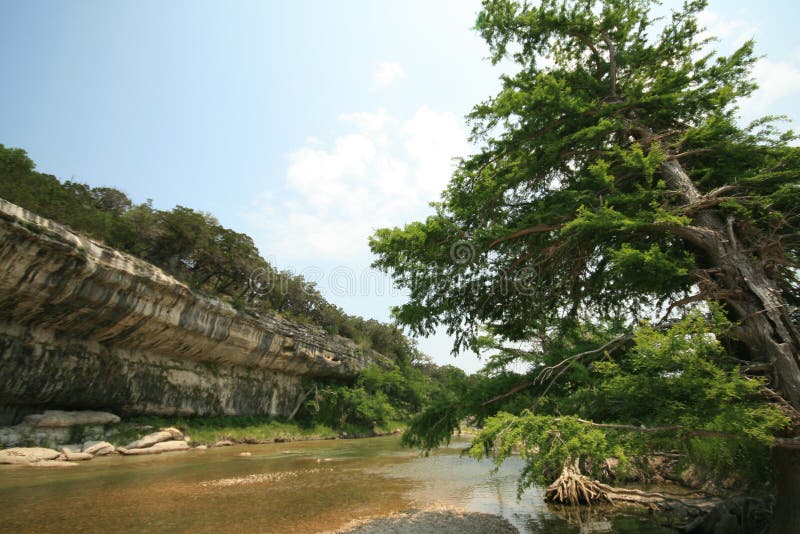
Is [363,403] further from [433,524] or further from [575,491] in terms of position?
[433,524]

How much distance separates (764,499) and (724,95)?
7.06 meters

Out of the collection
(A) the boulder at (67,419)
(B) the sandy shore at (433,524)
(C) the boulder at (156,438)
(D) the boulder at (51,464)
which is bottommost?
(B) the sandy shore at (433,524)

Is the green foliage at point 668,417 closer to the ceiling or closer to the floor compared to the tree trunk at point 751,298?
closer to the floor

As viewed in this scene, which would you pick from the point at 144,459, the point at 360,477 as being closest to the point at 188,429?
the point at 144,459

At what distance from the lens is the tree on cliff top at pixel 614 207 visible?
5.37 m

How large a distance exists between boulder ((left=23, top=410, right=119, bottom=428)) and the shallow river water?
13.6 ft

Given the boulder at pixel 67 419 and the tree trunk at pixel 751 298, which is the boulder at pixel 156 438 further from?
the tree trunk at pixel 751 298

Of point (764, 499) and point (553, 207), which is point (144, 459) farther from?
point (764, 499)

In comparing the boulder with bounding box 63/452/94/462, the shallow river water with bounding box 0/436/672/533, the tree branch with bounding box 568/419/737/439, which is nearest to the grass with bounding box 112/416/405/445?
the boulder with bounding box 63/452/94/462

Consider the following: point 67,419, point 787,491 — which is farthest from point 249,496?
point 67,419

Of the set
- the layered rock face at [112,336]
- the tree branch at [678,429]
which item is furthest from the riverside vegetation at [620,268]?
the layered rock face at [112,336]

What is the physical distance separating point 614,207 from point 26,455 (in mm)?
19803

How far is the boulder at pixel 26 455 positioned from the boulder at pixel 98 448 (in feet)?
4.29

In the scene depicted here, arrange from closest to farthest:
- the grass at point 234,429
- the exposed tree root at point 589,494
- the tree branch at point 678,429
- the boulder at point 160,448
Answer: the tree branch at point 678,429, the exposed tree root at point 589,494, the boulder at point 160,448, the grass at point 234,429
